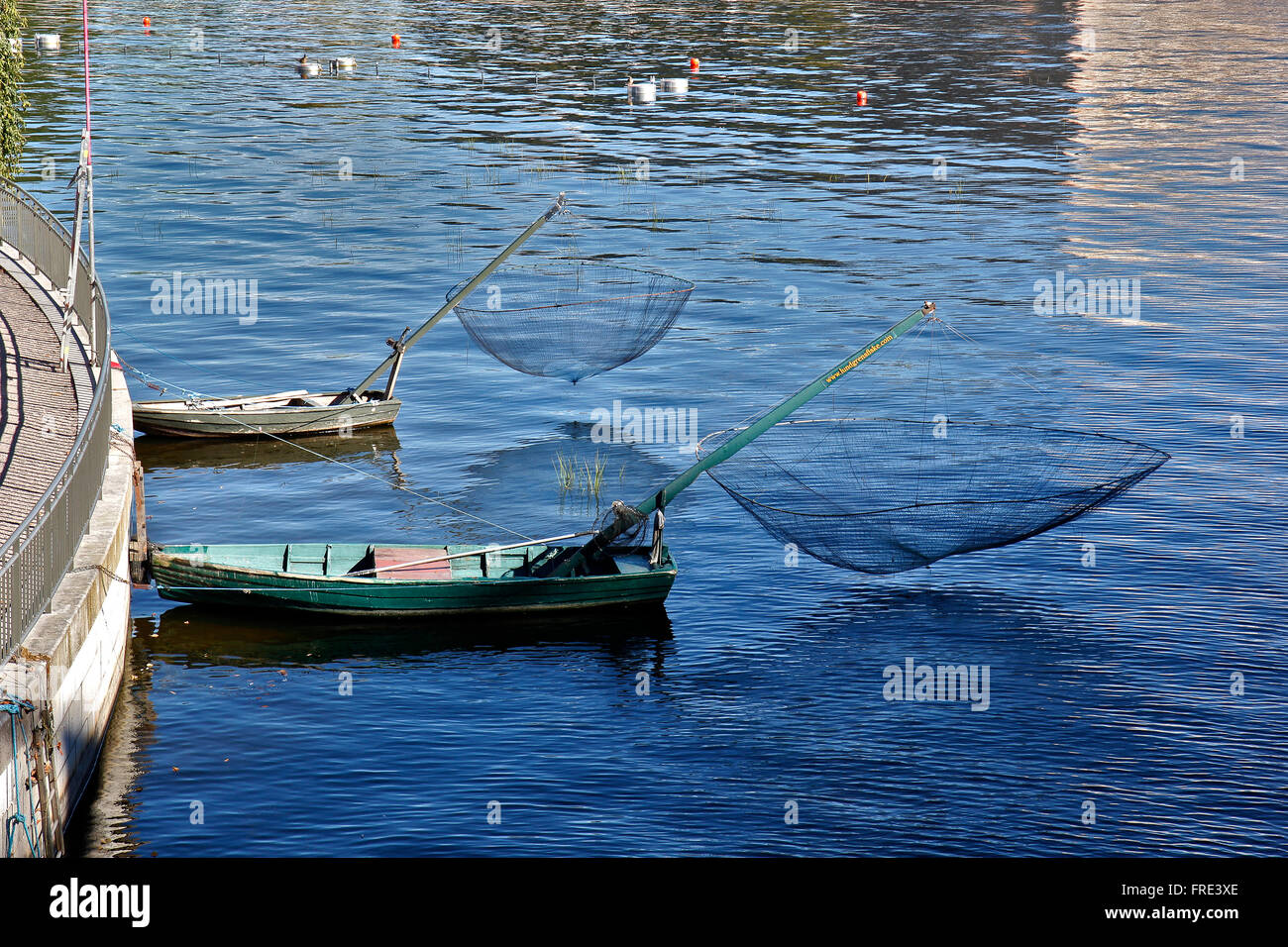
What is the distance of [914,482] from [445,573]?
44.9 ft

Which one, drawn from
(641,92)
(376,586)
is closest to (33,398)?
(376,586)

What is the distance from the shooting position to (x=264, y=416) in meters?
44.1

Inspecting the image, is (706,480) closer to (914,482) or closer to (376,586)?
(914,482)

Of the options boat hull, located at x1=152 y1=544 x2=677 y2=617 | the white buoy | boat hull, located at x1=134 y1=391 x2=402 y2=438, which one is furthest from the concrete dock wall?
the white buoy

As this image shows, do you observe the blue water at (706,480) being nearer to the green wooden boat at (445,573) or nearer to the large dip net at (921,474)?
the green wooden boat at (445,573)

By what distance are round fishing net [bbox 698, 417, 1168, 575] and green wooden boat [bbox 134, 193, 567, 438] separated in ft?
30.3

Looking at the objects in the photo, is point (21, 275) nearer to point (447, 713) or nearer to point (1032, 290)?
point (447, 713)

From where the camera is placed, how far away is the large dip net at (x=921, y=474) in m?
33.7

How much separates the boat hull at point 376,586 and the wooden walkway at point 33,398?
11.2ft

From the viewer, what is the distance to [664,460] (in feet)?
144

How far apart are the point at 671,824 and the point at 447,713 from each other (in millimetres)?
5712
